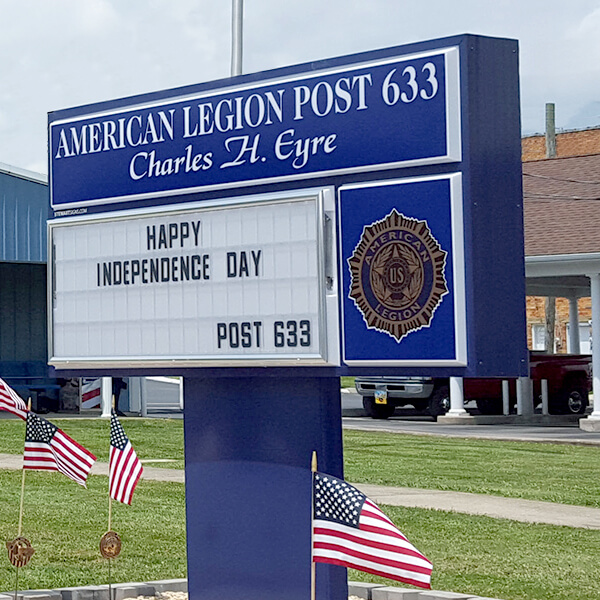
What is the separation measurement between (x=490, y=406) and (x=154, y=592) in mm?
21774

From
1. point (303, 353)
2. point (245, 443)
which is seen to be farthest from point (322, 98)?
point (245, 443)

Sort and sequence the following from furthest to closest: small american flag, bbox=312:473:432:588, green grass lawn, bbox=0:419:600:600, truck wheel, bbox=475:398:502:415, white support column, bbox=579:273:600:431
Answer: truck wheel, bbox=475:398:502:415
white support column, bbox=579:273:600:431
green grass lawn, bbox=0:419:600:600
small american flag, bbox=312:473:432:588

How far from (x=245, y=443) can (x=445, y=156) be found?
229 cm

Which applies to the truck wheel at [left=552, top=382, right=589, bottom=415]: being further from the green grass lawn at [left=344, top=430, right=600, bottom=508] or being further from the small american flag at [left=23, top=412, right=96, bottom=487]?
the small american flag at [left=23, top=412, right=96, bottom=487]

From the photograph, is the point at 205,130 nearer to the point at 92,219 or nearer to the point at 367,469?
the point at 92,219

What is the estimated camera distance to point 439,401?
97.7ft

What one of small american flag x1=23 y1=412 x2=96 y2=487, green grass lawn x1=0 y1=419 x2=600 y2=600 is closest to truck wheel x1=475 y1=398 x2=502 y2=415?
green grass lawn x1=0 y1=419 x2=600 y2=600

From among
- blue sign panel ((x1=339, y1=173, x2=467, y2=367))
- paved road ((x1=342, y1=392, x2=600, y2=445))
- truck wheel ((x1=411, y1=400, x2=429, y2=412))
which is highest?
blue sign panel ((x1=339, y1=173, x2=467, y2=367))

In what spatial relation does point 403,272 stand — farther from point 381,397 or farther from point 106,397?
point 381,397

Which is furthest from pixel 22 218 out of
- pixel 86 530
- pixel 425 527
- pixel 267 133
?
pixel 267 133

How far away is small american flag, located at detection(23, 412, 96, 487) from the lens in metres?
9.04

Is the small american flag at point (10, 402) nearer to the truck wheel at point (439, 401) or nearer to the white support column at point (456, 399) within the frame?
the white support column at point (456, 399)

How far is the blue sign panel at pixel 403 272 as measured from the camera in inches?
303

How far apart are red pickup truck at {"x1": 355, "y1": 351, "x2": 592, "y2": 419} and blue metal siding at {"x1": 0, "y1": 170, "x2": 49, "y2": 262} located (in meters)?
7.60
